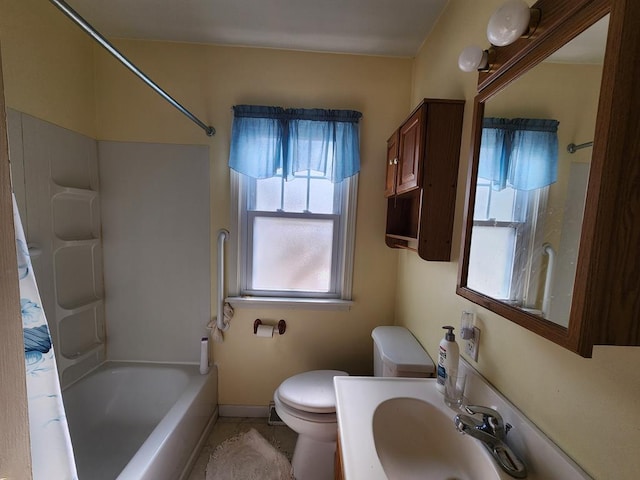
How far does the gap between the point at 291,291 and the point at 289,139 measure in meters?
1.04

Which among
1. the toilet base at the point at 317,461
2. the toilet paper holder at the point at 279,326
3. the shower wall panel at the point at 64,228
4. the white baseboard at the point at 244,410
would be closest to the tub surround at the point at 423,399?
the toilet base at the point at 317,461

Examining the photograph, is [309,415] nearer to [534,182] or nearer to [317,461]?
[317,461]

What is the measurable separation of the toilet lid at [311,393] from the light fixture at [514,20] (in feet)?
4.99

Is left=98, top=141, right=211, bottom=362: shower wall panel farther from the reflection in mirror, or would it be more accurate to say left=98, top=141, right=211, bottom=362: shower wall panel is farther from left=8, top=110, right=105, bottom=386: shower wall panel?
the reflection in mirror

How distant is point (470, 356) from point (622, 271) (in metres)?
0.63

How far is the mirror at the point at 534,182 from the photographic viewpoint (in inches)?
20.6

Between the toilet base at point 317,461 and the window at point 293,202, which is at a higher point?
the window at point 293,202

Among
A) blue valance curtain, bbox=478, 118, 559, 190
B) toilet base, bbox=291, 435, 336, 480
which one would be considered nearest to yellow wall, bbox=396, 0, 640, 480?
blue valance curtain, bbox=478, 118, 559, 190

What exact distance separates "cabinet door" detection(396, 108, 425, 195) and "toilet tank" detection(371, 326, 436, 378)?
0.80 m

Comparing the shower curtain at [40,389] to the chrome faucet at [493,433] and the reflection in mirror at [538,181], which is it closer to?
the chrome faucet at [493,433]

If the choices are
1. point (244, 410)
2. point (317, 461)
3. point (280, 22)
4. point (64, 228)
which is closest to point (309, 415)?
point (317, 461)

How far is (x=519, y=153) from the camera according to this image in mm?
714

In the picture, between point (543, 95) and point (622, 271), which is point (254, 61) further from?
point (622, 271)

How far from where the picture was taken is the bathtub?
4.27 ft
